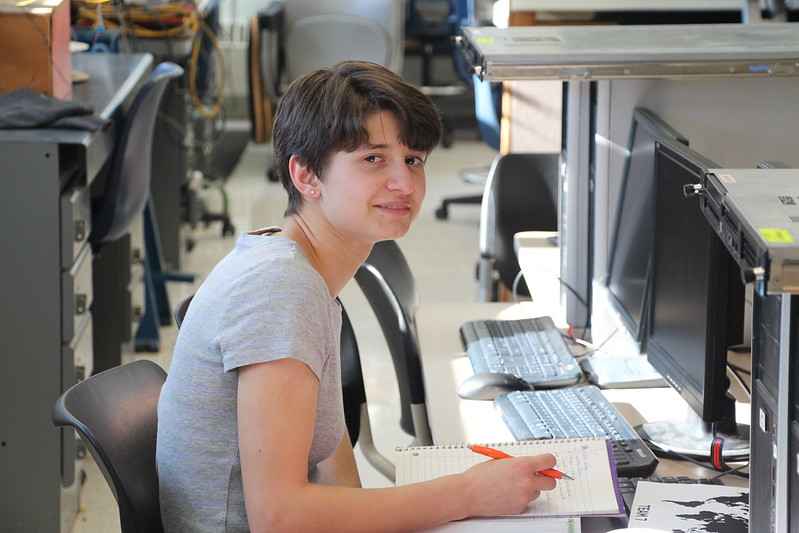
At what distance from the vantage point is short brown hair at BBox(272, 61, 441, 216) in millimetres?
1362

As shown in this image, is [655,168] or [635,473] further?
[655,168]

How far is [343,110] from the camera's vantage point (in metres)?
1.36

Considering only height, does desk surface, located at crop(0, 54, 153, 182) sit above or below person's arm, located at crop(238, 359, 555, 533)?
above

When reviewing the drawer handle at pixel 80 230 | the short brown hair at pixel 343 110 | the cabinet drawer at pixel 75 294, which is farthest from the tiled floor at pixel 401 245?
the short brown hair at pixel 343 110

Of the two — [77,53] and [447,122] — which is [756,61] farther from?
[447,122]

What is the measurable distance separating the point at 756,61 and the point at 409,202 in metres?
0.85

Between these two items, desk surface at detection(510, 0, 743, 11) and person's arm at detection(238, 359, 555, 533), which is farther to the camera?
desk surface at detection(510, 0, 743, 11)

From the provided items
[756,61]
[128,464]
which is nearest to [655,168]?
[756,61]

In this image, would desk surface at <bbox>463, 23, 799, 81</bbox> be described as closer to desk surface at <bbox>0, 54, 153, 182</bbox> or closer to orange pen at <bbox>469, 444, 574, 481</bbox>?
orange pen at <bbox>469, 444, 574, 481</bbox>

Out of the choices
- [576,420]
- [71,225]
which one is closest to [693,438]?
[576,420]

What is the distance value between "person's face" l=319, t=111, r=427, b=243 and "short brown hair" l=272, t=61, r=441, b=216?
0.01 m

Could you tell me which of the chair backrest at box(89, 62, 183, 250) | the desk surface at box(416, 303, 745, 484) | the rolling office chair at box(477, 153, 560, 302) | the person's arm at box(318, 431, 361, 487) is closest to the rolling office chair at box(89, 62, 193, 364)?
the chair backrest at box(89, 62, 183, 250)

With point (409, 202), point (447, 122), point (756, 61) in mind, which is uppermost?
point (756, 61)

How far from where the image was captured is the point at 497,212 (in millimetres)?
3166
